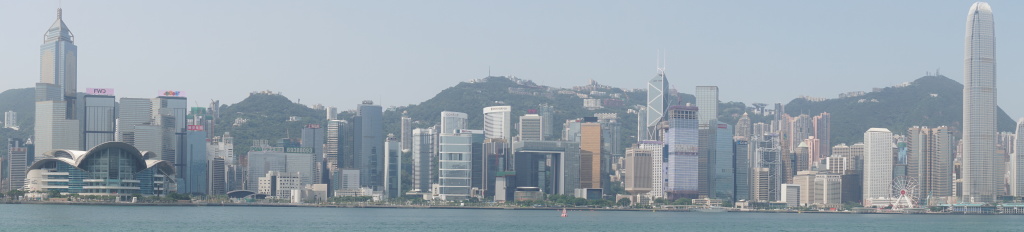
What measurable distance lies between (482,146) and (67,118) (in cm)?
5950

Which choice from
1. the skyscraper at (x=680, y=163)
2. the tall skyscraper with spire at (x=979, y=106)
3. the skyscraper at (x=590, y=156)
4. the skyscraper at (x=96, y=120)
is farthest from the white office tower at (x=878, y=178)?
the skyscraper at (x=96, y=120)

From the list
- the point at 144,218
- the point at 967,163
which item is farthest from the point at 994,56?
the point at 144,218

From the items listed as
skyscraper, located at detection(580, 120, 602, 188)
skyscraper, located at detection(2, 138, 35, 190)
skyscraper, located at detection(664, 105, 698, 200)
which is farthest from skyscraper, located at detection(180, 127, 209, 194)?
skyscraper, located at detection(664, 105, 698, 200)

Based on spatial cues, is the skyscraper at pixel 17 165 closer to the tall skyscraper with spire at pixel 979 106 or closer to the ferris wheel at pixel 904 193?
the ferris wheel at pixel 904 193

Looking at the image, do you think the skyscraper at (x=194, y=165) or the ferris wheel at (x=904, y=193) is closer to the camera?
Result: the skyscraper at (x=194, y=165)

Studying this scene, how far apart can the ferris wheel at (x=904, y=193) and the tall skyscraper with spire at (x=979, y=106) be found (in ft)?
23.6

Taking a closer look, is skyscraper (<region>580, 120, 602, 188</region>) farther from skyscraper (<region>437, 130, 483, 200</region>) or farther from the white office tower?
the white office tower

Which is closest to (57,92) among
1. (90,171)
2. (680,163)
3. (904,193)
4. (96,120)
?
(96,120)

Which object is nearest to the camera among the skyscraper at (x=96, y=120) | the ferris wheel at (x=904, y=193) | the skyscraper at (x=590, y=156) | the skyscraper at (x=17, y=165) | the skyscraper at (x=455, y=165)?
the skyscraper at (x=17, y=165)

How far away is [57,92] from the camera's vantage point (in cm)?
18412

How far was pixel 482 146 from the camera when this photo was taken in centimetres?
19712

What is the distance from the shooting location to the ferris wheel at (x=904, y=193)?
182 metres

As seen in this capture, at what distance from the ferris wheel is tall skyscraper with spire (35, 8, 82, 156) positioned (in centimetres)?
11291

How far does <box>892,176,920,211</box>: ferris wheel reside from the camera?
181750mm
